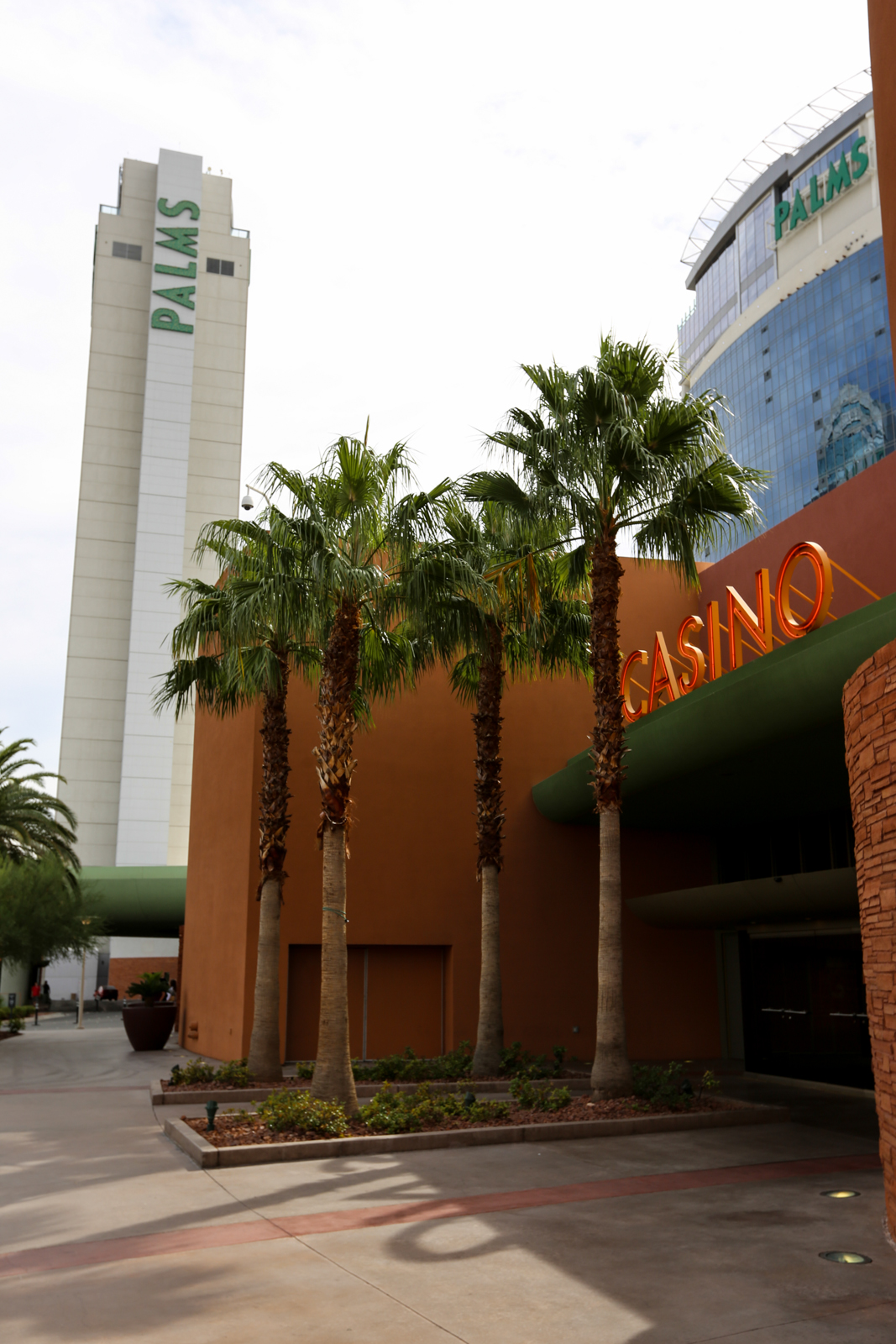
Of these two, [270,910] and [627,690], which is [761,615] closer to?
[627,690]

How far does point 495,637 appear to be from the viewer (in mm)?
19016

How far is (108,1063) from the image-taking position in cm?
2408

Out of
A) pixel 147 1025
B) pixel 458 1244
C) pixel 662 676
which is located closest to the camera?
pixel 458 1244

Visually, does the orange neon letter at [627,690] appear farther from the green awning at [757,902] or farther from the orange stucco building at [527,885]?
the green awning at [757,902]

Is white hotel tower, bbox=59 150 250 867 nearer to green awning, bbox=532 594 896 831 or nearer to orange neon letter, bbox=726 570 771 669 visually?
green awning, bbox=532 594 896 831

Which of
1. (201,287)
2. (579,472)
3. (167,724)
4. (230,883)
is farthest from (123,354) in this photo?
(579,472)

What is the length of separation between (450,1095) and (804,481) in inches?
4046

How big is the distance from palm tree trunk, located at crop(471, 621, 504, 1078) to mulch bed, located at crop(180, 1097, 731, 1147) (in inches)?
106

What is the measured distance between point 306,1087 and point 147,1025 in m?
11.3

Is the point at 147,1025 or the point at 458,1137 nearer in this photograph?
the point at 458,1137

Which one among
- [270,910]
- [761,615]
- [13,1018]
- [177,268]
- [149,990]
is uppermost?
[177,268]

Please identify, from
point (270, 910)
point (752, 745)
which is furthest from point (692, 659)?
point (270, 910)

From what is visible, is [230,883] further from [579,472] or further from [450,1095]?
[579,472]

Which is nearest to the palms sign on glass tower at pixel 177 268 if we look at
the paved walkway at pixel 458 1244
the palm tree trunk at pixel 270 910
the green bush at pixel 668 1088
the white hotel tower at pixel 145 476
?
the white hotel tower at pixel 145 476
